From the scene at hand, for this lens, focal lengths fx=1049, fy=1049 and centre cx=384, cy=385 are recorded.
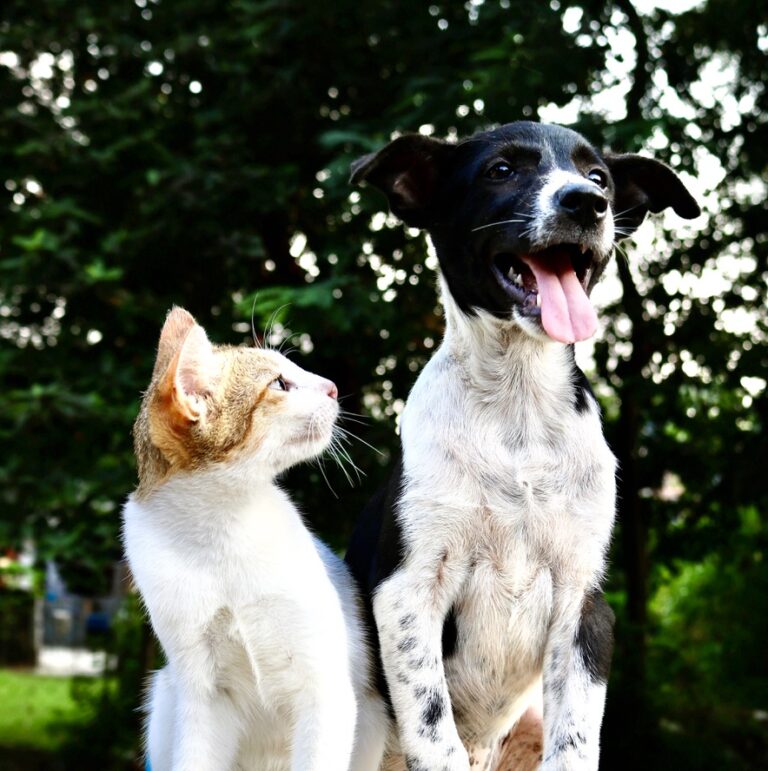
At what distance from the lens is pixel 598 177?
A: 2.99m

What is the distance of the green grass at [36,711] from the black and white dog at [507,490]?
29.2 ft

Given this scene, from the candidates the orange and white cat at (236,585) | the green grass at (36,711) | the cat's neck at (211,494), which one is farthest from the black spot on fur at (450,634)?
the green grass at (36,711)

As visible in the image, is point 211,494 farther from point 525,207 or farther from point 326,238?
point 326,238

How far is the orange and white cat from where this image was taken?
2.63 m

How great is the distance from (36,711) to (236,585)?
1339 centimetres

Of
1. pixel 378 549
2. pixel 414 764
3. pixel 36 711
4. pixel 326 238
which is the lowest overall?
pixel 36 711

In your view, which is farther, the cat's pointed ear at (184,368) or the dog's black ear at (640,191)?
the dog's black ear at (640,191)

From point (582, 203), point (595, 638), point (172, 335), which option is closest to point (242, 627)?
point (172, 335)

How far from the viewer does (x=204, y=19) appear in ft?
24.0

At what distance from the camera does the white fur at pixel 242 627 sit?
8.59ft

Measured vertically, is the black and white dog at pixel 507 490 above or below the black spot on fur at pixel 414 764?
above

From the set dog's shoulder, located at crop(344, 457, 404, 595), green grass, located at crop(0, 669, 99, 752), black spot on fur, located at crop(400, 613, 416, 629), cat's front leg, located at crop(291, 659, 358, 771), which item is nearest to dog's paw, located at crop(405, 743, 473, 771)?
cat's front leg, located at crop(291, 659, 358, 771)

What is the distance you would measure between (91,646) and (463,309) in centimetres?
931

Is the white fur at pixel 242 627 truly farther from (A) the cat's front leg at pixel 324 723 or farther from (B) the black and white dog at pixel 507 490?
(B) the black and white dog at pixel 507 490
